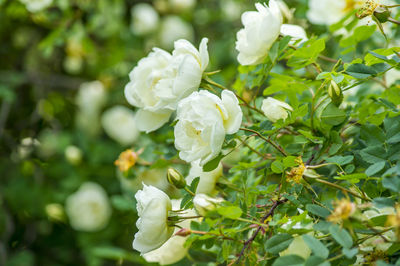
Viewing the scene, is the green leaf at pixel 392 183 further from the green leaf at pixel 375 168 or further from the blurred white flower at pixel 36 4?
the blurred white flower at pixel 36 4

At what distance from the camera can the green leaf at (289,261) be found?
0.47 metres

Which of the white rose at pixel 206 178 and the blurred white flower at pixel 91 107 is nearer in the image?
the white rose at pixel 206 178

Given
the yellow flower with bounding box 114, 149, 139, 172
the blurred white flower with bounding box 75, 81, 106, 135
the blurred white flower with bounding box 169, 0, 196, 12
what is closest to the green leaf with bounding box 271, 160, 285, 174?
the yellow flower with bounding box 114, 149, 139, 172

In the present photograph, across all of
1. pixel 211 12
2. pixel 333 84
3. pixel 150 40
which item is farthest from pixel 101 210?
pixel 333 84

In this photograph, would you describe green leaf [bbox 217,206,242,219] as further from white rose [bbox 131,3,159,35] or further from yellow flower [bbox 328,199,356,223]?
white rose [bbox 131,3,159,35]

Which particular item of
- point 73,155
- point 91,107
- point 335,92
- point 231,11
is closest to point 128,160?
point 335,92

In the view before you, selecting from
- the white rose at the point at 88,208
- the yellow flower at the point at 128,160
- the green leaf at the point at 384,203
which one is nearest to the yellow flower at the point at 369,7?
the green leaf at the point at 384,203

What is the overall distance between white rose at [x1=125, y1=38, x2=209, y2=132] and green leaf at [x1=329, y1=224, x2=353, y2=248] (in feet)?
0.84

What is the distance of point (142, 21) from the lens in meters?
1.85

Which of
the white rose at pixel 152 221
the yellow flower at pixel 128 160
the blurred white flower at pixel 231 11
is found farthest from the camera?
the blurred white flower at pixel 231 11

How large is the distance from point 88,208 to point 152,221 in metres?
1.12

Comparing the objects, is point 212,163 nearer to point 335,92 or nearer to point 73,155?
point 335,92

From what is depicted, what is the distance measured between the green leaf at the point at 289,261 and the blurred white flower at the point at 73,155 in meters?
1.36

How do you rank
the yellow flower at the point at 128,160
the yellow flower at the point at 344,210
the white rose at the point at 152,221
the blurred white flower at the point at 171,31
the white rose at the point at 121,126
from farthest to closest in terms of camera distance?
1. the blurred white flower at the point at 171,31
2. the white rose at the point at 121,126
3. the yellow flower at the point at 128,160
4. the white rose at the point at 152,221
5. the yellow flower at the point at 344,210
